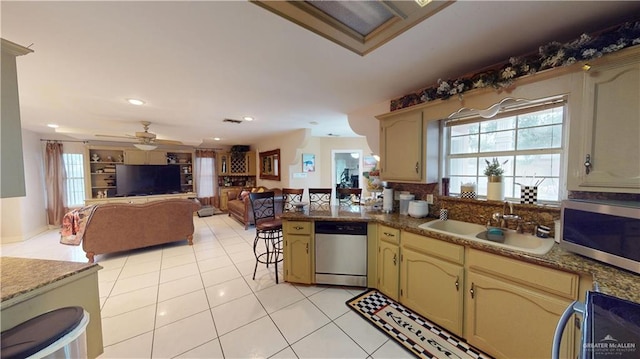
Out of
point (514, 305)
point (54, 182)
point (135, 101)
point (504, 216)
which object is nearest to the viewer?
point (514, 305)

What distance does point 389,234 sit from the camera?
7.16 ft

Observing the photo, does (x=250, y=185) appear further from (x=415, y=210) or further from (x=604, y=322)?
(x=604, y=322)

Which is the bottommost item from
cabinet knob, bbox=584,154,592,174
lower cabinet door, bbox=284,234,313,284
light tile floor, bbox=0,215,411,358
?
light tile floor, bbox=0,215,411,358

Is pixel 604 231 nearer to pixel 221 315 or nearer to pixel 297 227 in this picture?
pixel 297 227

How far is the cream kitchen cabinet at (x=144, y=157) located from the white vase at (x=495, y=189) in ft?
25.1

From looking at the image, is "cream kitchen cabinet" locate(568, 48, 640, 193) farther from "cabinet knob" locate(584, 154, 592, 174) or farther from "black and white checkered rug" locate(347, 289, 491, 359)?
"black and white checkered rug" locate(347, 289, 491, 359)

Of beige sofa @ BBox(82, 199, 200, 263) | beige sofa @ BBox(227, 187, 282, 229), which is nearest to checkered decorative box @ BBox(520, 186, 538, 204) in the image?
beige sofa @ BBox(227, 187, 282, 229)

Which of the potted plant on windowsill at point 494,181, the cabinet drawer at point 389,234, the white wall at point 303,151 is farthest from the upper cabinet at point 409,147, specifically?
the white wall at point 303,151

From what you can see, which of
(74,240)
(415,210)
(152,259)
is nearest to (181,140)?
(74,240)

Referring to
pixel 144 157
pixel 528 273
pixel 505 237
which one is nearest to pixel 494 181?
pixel 505 237

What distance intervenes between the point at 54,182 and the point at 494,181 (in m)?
8.67

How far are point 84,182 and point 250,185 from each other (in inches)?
164

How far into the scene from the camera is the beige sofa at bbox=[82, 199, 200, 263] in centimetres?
326

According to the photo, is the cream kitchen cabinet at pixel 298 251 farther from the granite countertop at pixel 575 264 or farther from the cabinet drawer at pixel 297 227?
the granite countertop at pixel 575 264
